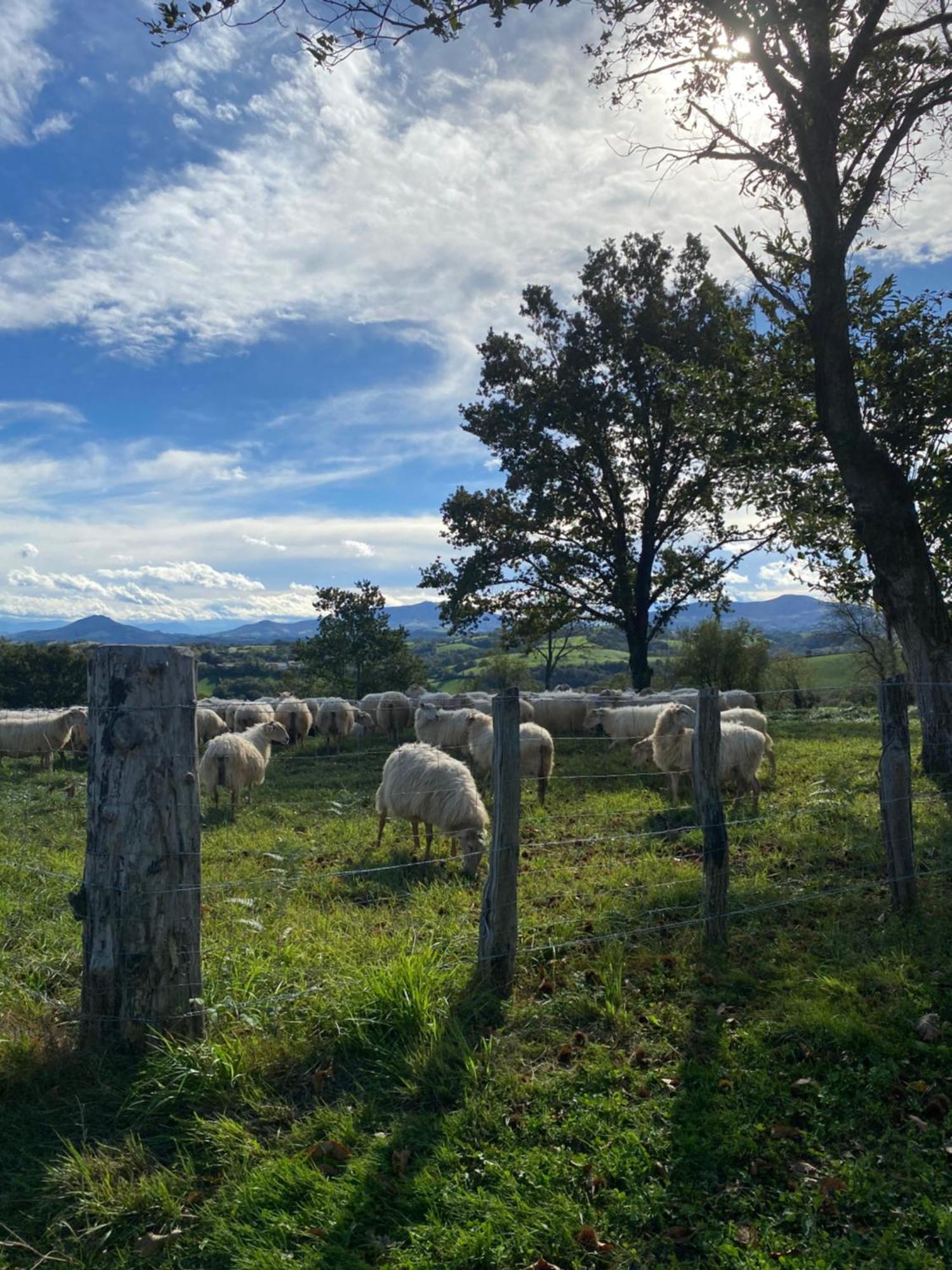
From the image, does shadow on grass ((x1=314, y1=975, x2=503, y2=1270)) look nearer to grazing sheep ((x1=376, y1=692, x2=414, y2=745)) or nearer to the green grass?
the green grass

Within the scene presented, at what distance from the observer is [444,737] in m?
18.3

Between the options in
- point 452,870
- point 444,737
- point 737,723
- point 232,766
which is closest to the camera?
point 452,870

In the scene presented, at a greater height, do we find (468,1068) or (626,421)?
(626,421)

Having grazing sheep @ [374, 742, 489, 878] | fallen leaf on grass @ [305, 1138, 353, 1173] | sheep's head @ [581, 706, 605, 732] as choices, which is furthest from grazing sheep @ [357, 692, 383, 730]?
fallen leaf on grass @ [305, 1138, 353, 1173]

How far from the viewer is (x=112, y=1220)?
3.65 meters

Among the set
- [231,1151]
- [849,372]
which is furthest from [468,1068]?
[849,372]

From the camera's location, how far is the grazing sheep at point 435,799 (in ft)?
31.0

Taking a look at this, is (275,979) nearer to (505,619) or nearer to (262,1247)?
(262,1247)

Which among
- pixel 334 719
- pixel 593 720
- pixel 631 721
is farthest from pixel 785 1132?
pixel 334 719

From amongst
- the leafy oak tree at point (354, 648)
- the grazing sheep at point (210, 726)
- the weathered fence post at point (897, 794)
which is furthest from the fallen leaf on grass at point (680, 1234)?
the leafy oak tree at point (354, 648)

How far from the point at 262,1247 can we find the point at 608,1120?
6.17 feet

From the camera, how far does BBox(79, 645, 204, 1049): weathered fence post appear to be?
15.5 ft

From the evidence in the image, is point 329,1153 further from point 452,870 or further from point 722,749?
point 722,749

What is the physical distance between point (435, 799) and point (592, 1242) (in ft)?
21.2
